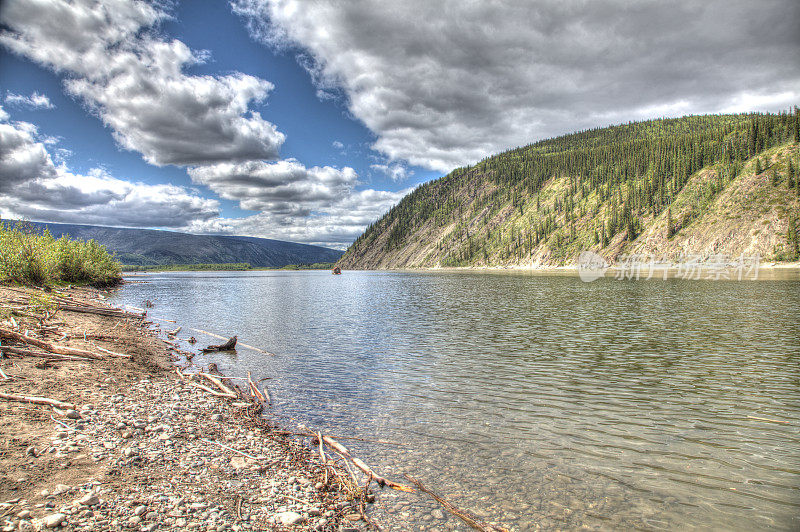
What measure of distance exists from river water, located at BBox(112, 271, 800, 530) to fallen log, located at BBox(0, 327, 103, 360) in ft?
20.0

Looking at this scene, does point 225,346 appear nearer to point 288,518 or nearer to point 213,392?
point 213,392

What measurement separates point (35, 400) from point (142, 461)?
15.1ft

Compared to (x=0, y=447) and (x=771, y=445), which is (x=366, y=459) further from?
(x=771, y=445)

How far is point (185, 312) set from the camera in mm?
44969

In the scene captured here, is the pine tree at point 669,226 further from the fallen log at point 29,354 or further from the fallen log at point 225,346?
the fallen log at point 29,354

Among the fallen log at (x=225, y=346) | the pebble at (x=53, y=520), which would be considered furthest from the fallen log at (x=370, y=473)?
the fallen log at (x=225, y=346)

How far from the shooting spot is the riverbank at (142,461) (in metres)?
6.30

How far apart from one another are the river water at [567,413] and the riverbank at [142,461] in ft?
5.53

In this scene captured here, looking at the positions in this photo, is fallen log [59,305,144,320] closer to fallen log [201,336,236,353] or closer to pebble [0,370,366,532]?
fallen log [201,336,236,353]

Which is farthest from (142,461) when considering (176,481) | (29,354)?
(29,354)

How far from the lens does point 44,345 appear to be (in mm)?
15406

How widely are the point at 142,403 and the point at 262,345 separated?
13.3 m

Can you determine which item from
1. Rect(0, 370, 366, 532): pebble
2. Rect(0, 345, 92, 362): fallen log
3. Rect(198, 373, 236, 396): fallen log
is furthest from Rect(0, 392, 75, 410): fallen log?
Rect(0, 345, 92, 362): fallen log

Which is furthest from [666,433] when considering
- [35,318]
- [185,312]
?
[185,312]
